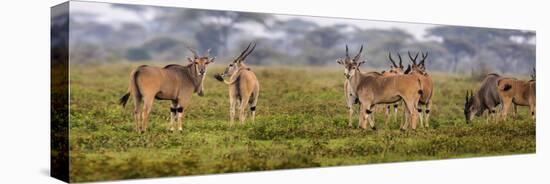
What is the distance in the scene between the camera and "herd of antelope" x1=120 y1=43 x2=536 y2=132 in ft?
37.4

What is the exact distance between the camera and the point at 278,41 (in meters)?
12.4

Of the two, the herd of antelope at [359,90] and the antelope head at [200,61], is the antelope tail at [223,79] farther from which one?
the antelope head at [200,61]

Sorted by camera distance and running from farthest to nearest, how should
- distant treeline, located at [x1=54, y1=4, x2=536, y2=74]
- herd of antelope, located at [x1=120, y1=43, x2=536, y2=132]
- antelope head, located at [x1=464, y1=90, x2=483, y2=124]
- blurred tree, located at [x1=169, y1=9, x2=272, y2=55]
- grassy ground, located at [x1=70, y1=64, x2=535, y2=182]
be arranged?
antelope head, located at [x1=464, y1=90, x2=483, y2=124] < blurred tree, located at [x1=169, y1=9, x2=272, y2=55] < herd of antelope, located at [x1=120, y1=43, x2=536, y2=132] < distant treeline, located at [x1=54, y1=4, x2=536, y2=74] < grassy ground, located at [x1=70, y1=64, x2=535, y2=182]

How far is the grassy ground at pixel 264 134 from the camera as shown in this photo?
10.8m

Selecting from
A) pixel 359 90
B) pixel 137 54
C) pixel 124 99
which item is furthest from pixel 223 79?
pixel 359 90

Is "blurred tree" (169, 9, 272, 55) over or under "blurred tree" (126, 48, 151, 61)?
over

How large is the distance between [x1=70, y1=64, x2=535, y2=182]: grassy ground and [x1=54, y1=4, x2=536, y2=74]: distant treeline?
24cm

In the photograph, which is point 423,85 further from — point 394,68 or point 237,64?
point 237,64

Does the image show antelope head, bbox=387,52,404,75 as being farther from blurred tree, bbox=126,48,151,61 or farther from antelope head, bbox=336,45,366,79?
blurred tree, bbox=126,48,151,61

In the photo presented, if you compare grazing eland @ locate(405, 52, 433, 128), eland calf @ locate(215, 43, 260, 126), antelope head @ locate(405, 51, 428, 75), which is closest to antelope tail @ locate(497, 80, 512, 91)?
grazing eland @ locate(405, 52, 433, 128)

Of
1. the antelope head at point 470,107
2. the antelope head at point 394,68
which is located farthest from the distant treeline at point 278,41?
the antelope head at point 470,107

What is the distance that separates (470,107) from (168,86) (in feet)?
18.4

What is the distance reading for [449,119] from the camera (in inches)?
554
